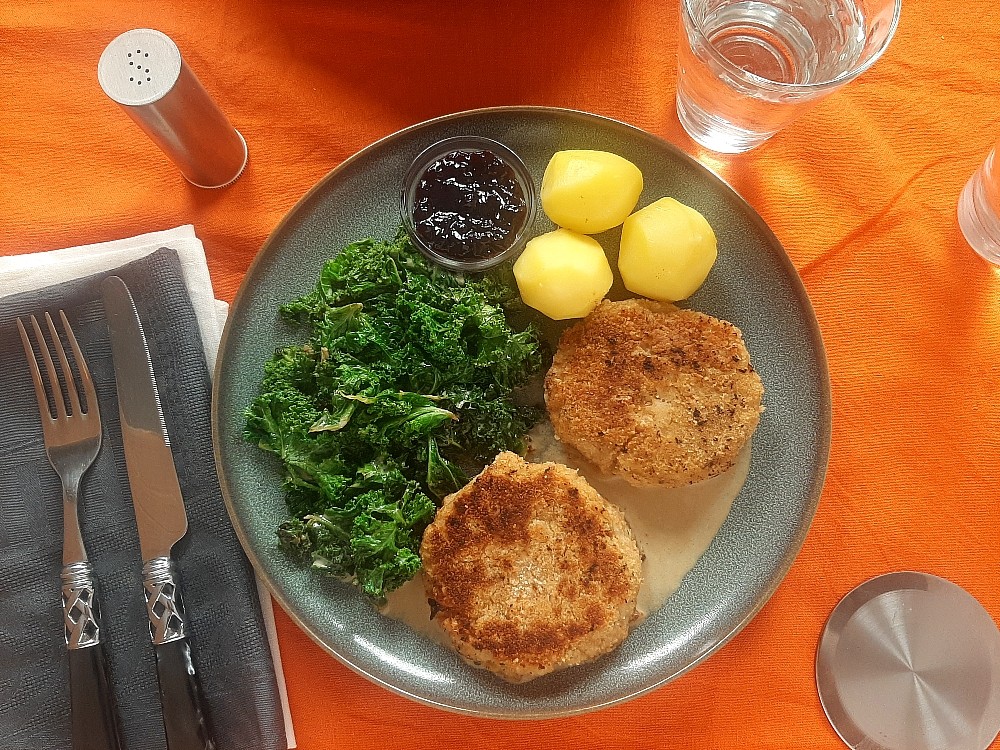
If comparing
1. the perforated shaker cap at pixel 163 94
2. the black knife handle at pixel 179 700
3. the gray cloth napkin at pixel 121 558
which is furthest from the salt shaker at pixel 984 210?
the black knife handle at pixel 179 700

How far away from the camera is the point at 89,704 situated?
7.45ft

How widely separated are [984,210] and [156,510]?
107 inches

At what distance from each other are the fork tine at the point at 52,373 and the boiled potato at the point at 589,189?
158 centimetres

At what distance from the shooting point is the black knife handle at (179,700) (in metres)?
2.29

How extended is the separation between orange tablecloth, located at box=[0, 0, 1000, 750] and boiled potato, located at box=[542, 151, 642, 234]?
39 cm

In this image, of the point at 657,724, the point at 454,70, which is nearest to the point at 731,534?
the point at 657,724

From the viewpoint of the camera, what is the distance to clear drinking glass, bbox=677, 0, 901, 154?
225 centimetres

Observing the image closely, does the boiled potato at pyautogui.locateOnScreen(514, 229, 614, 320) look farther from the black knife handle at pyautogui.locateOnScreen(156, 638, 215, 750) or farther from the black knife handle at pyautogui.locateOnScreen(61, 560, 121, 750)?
the black knife handle at pyautogui.locateOnScreen(61, 560, 121, 750)

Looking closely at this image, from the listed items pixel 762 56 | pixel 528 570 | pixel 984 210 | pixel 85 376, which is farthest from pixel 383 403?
pixel 984 210

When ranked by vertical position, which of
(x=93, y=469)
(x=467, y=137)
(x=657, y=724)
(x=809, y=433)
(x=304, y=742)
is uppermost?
(x=467, y=137)

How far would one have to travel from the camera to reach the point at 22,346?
249 cm

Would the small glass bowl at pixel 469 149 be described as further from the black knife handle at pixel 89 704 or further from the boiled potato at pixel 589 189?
the black knife handle at pixel 89 704

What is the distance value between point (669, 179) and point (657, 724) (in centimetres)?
171

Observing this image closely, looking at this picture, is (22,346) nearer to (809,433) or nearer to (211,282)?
(211,282)
